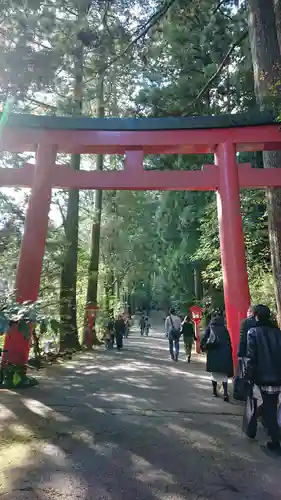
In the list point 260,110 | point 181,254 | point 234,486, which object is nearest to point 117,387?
point 234,486

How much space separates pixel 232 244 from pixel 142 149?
265cm

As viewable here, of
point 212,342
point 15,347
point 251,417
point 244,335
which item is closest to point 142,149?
point 212,342

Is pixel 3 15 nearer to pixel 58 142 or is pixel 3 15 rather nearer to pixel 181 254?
pixel 58 142

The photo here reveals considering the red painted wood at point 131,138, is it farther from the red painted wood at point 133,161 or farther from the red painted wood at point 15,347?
the red painted wood at point 15,347

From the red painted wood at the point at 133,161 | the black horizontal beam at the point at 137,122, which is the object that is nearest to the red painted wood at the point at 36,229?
the black horizontal beam at the point at 137,122

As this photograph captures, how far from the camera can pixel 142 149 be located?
24.3 ft

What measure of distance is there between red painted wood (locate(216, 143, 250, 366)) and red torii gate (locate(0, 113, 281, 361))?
19 millimetres

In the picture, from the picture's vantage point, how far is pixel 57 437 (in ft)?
12.0

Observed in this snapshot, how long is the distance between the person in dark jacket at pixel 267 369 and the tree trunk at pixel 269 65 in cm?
278

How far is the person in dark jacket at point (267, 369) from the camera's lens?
3570 mm

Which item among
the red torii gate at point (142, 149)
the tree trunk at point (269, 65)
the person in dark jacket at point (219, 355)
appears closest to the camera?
the person in dark jacket at point (219, 355)

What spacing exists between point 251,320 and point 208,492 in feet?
7.12

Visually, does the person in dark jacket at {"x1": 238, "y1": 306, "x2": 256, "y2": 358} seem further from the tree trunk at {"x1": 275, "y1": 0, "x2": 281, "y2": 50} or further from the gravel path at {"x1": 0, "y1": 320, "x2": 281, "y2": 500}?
the tree trunk at {"x1": 275, "y1": 0, "x2": 281, "y2": 50}

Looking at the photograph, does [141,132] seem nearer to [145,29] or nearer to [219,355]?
[145,29]
